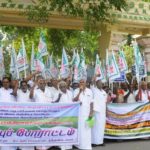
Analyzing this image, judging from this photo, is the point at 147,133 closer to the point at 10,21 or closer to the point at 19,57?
the point at 19,57

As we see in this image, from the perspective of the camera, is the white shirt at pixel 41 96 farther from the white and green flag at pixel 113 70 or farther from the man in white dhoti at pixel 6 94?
A: the white and green flag at pixel 113 70

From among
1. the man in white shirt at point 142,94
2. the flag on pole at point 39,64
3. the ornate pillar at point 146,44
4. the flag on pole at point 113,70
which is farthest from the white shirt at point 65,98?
the ornate pillar at point 146,44

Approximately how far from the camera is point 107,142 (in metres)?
12.3

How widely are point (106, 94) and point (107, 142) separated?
1292mm

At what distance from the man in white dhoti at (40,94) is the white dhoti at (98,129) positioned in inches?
56.5

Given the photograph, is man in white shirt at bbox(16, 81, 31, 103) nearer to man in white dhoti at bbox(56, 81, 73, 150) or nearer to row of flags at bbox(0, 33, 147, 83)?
man in white dhoti at bbox(56, 81, 73, 150)

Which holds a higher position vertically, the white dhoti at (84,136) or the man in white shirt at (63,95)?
the man in white shirt at (63,95)

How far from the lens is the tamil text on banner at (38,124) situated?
1038cm

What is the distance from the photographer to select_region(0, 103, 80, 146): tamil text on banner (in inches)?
409

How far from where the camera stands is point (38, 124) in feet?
34.8

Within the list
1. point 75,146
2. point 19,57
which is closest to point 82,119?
point 75,146

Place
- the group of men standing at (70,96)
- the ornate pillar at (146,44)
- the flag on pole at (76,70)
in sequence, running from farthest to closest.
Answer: the ornate pillar at (146,44) → the flag on pole at (76,70) → the group of men standing at (70,96)

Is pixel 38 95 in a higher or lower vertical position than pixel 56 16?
lower

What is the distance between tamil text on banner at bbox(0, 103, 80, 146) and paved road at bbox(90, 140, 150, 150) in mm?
1124
